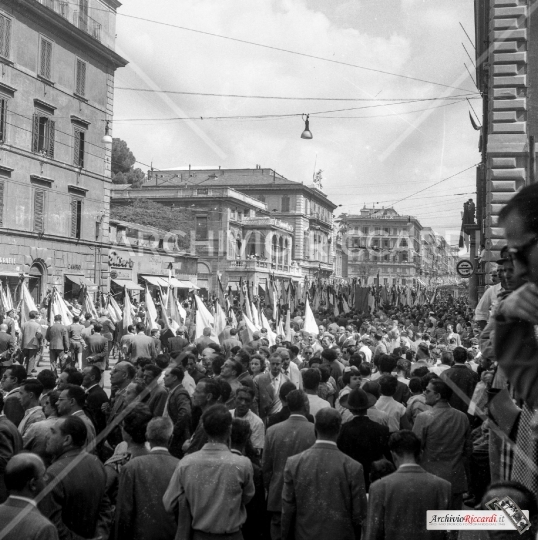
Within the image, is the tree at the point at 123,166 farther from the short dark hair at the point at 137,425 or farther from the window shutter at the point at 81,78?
the short dark hair at the point at 137,425

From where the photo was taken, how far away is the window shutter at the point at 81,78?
36.0 metres

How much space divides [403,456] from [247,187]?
8747 centimetres

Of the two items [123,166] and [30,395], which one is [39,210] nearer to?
[30,395]

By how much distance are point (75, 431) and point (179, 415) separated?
2.35m

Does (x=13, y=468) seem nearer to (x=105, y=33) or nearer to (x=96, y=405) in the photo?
(x=96, y=405)

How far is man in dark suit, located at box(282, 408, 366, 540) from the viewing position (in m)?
4.93

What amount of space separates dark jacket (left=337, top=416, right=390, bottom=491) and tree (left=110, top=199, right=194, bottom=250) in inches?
2058

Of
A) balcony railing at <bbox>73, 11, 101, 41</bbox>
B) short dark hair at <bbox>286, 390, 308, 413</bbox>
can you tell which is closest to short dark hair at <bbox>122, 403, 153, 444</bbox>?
short dark hair at <bbox>286, 390, 308, 413</bbox>

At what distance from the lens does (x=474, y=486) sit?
6789 millimetres

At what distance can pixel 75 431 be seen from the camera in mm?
4934

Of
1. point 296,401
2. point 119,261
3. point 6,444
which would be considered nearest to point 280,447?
point 296,401

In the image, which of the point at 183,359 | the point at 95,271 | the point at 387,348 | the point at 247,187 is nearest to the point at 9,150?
the point at 95,271

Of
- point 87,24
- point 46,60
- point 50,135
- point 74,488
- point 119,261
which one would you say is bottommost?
point 74,488

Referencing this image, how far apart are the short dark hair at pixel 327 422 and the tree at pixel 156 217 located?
174ft
